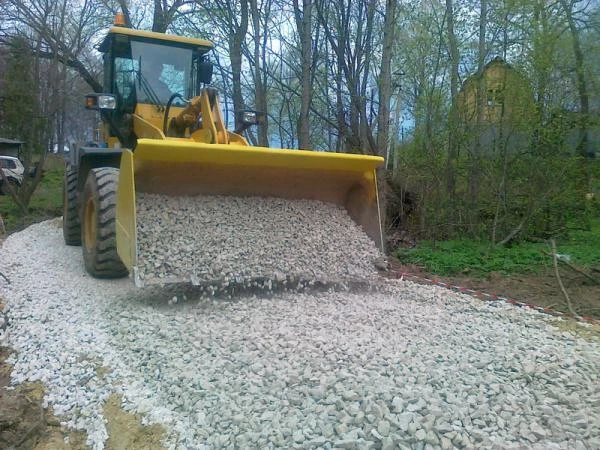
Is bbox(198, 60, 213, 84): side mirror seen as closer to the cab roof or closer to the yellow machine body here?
the cab roof

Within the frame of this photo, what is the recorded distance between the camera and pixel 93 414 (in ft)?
9.76

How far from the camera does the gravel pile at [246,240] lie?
4551mm

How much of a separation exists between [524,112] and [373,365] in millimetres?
6850

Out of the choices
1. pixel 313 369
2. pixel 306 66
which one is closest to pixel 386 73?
pixel 306 66

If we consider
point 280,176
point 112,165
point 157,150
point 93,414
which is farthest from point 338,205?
point 93,414

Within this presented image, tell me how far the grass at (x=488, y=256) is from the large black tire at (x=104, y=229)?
3.80m

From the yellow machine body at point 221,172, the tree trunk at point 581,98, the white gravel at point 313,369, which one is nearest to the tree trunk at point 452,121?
the tree trunk at point 581,98

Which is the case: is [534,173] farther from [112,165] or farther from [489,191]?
[112,165]

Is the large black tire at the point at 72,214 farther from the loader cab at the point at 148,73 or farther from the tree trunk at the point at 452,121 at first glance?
the tree trunk at the point at 452,121

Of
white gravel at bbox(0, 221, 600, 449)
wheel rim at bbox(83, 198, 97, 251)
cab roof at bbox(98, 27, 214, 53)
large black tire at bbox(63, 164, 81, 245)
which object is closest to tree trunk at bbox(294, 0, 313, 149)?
cab roof at bbox(98, 27, 214, 53)

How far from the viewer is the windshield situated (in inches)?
258

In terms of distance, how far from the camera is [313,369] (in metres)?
3.04

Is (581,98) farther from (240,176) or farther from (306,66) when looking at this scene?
(240,176)

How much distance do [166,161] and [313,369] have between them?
7.77 ft
